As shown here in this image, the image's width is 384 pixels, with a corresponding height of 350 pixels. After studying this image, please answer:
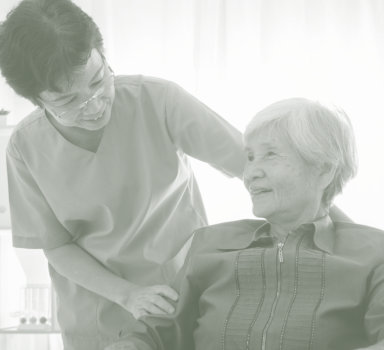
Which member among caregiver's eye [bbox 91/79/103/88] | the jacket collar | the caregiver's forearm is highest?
caregiver's eye [bbox 91/79/103/88]

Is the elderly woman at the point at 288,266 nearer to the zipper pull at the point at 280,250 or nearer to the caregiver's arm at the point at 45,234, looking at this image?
the zipper pull at the point at 280,250

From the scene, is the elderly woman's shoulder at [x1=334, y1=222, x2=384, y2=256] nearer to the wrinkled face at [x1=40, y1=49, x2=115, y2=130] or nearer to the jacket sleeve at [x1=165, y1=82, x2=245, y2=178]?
the jacket sleeve at [x1=165, y1=82, x2=245, y2=178]

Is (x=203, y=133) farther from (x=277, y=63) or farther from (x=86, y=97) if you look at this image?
(x=277, y=63)

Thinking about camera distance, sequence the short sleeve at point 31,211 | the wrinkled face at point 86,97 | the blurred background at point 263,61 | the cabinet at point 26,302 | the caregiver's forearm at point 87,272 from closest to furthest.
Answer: the wrinkled face at point 86,97 < the caregiver's forearm at point 87,272 < the short sleeve at point 31,211 < the cabinet at point 26,302 < the blurred background at point 263,61

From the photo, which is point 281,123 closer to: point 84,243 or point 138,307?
point 138,307

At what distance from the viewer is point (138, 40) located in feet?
11.9

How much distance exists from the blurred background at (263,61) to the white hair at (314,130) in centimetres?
177

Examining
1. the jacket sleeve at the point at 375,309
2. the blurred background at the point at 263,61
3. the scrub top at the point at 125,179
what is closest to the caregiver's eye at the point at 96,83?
the scrub top at the point at 125,179

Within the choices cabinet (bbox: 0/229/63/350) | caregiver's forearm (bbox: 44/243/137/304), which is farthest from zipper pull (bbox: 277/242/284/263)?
cabinet (bbox: 0/229/63/350)

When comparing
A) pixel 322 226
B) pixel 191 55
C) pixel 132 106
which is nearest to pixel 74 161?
pixel 132 106

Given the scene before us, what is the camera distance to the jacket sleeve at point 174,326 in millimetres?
1481

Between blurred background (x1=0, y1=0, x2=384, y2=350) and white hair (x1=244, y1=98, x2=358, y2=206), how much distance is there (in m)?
1.77

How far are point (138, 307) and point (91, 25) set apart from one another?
26.0 inches

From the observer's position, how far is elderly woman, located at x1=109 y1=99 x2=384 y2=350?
1445mm
